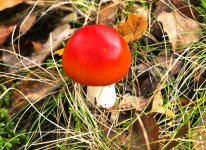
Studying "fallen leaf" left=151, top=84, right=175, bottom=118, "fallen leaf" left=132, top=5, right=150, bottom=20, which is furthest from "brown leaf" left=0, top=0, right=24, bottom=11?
"fallen leaf" left=151, top=84, right=175, bottom=118

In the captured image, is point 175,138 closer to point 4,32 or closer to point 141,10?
point 141,10

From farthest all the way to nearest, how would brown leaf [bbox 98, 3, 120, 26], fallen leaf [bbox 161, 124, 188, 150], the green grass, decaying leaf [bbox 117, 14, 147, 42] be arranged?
brown leaf [bbox 98, 3, 120, 26]
decaying leaf [bbox 117, 14, 147, 42]
the green grass
fallen leaf [bbox 161, 124, 188, 150]

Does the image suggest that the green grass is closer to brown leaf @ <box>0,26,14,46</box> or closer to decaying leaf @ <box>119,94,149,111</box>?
decaying leaf @ <box>119,94,149,111</box>

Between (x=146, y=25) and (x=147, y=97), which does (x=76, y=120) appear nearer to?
(x=147, y=97)

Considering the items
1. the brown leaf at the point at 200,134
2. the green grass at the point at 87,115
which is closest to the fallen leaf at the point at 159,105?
the green grass at the point at 87,115

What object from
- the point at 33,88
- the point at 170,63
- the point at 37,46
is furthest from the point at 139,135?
the point at 37,46
